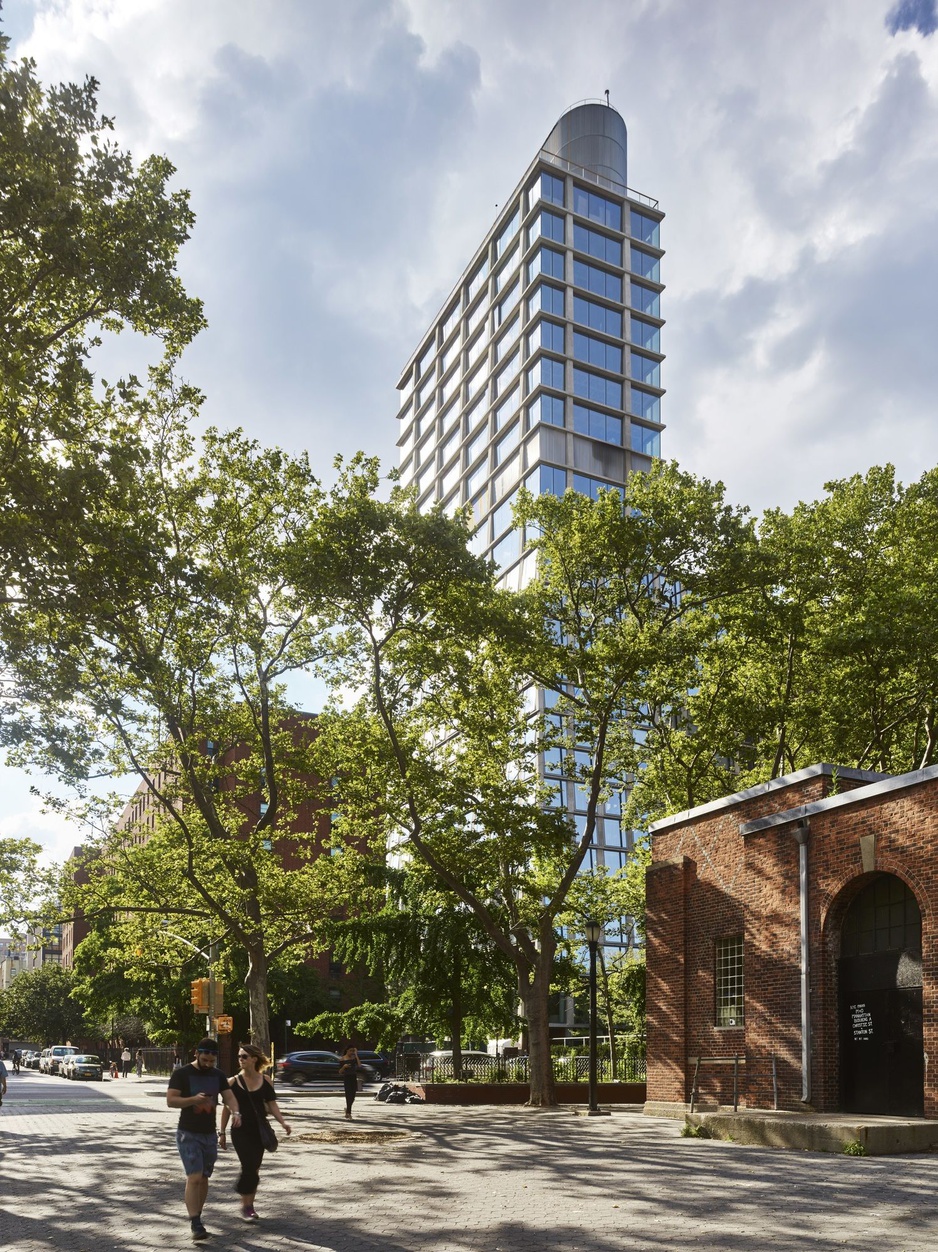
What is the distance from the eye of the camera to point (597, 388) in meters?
85.2

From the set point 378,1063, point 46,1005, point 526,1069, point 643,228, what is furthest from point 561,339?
point 46,1005

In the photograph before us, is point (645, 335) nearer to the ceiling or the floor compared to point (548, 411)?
nearer to the ceiling

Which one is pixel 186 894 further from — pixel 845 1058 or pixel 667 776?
pixel 845 1058

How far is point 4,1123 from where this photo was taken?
27.4m

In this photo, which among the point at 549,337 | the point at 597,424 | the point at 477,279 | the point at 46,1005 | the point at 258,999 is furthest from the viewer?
the point at 46,1005

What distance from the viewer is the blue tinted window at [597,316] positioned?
282 ft

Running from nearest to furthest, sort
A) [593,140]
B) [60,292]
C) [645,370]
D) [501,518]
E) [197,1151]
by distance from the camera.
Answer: [197,1151] → [60,292] → [501,518] → [645,370] → [593,140]

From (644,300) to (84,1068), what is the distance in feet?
214

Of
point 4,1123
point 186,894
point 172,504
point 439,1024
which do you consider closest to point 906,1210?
point 172,504

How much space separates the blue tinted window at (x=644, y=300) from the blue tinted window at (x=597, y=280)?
1.36 m

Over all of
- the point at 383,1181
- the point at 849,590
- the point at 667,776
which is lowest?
the point at 383,1181

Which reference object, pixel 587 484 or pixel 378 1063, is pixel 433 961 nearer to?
pixel 378 1063

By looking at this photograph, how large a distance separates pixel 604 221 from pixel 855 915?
7839 centimetres

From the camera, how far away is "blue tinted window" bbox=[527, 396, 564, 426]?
82.2 m
